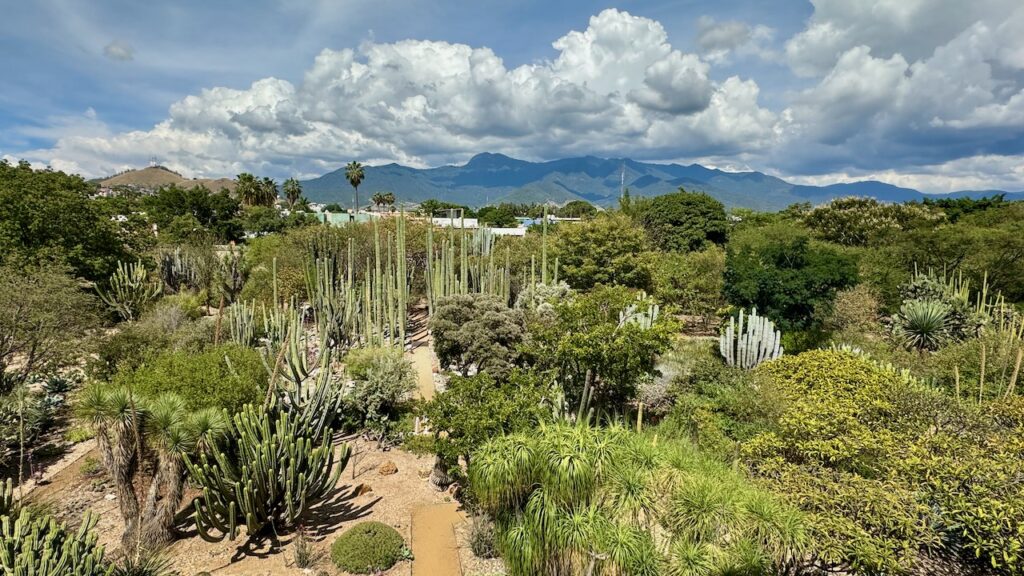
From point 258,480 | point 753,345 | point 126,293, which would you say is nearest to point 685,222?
point 753,345

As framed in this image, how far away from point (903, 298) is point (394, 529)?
19.7 m

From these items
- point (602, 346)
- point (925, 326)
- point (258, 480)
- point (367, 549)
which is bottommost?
point (367, 549)

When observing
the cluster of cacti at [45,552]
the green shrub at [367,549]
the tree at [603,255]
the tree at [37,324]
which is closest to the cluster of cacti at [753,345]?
the tree at [603,255]

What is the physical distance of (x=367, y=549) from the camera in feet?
20.8

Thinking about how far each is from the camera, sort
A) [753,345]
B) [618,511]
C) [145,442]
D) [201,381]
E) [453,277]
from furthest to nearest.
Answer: [453,277] → [753,345] → [201,381] → [145,442] → [618,511]

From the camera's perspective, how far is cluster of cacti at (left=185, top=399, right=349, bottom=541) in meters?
6.30

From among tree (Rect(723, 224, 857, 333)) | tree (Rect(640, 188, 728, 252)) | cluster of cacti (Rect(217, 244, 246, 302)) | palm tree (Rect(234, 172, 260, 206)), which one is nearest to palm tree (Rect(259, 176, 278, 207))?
palm tree (Rect(234, 172, 260, 206))

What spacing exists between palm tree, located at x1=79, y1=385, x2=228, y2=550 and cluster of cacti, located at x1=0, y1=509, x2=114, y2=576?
147 centimetres

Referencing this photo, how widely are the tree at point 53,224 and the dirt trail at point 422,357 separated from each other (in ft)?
38.6

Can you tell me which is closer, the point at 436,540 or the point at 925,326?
the point at 436,540

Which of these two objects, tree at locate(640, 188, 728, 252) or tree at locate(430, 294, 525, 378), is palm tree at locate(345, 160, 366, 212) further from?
tree at locate(430, 294, 525, 378)

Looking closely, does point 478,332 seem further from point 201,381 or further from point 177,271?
point 177,271

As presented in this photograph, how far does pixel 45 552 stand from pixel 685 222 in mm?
35239

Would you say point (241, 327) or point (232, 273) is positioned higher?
point (232, 273)
